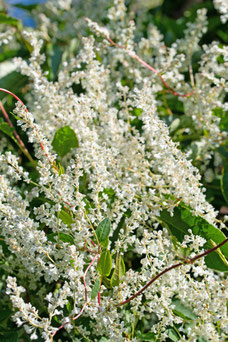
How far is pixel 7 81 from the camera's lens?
1.48m

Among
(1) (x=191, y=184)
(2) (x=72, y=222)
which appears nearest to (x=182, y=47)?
(1) (x=191, y=184)

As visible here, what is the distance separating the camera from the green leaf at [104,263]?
0.76m

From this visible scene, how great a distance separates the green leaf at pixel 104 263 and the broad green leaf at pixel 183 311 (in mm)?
220

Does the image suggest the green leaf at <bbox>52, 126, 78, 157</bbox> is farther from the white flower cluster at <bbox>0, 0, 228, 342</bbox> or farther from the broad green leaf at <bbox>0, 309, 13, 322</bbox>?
the broad green leaf at <bbox>0, 309, 13, 322</bbox>

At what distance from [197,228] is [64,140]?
40 centimetres

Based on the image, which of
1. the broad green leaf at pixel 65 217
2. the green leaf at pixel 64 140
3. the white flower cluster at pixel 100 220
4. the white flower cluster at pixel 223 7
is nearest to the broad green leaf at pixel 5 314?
the white flower cluster at pixel 100 220

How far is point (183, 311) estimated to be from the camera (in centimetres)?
91

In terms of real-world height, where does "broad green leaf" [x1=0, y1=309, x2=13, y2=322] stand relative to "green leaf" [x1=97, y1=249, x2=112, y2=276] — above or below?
above

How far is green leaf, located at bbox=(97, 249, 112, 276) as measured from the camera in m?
0.76

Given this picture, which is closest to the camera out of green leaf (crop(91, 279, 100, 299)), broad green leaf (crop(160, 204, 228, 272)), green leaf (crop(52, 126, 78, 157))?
green leaf (crop(91, 279, 100, 299))

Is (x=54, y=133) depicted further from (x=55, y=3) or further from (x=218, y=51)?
(x=55, y=3)

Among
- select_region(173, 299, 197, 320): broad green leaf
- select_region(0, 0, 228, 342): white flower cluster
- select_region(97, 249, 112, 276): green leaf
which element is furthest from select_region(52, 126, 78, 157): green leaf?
select_region(173, 299, 197, 320): broad green leaf

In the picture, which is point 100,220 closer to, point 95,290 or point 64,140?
A: point 95,290

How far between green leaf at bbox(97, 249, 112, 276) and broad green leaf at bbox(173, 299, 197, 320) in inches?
8.6
